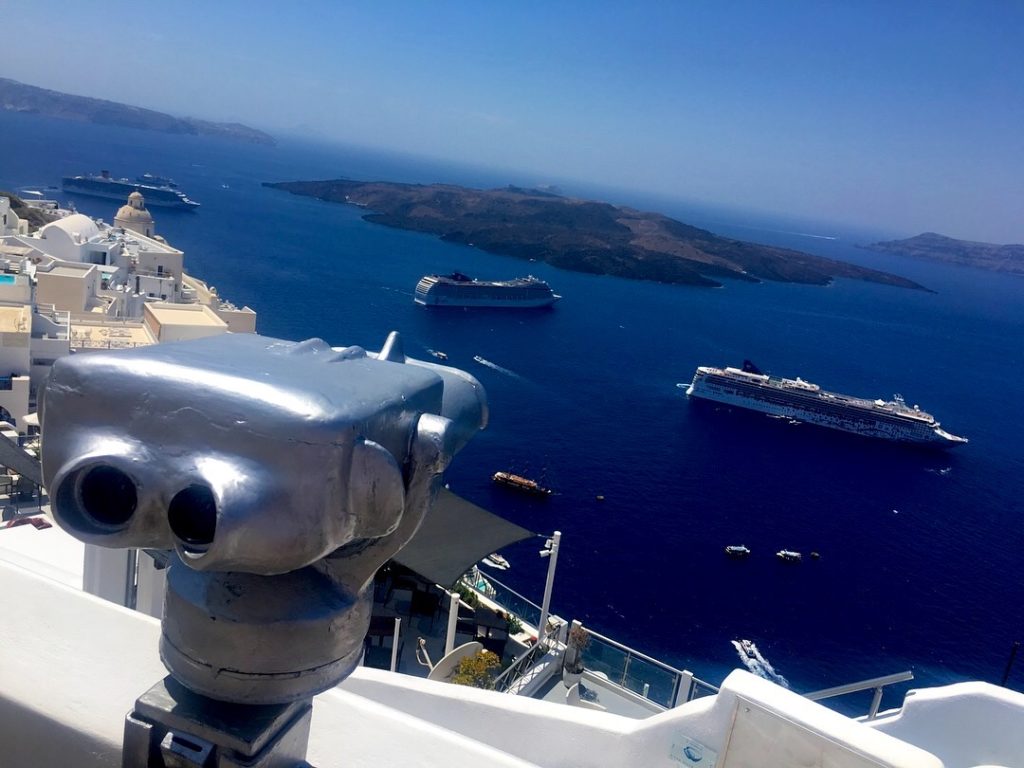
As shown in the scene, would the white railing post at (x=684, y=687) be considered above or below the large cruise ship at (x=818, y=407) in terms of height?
above

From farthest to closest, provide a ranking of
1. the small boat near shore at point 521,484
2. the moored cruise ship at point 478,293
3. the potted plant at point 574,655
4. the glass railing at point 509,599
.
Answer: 1. the moored cruise ship at point 478,293
2. the small boat near shore at point 521,484
3. the glass railing at point 509,599
4. the potted plant at point 574,655

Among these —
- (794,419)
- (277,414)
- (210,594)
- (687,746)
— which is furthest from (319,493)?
(794,419)

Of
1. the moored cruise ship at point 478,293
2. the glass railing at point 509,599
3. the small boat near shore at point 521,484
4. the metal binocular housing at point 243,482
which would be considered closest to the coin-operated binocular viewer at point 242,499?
the metal binocular housing at point 243,482

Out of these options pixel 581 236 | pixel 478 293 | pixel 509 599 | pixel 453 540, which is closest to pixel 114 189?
pixel 478 293

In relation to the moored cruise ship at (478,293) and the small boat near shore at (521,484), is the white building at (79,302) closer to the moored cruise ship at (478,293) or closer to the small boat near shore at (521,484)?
the small boat near shore at (521,484)

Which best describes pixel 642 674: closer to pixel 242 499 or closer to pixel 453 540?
pixel 453 540

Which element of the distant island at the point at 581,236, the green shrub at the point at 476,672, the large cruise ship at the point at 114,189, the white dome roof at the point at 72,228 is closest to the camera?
the green shrub at the point at 476,672
